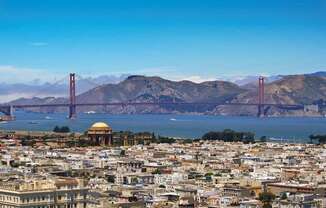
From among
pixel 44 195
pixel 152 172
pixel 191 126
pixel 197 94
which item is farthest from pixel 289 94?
pixel 44 195

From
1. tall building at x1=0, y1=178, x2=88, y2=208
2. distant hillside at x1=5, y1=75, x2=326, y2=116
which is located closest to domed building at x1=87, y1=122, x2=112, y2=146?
tall building at x1=0, y1=178, x2=88, y2=208

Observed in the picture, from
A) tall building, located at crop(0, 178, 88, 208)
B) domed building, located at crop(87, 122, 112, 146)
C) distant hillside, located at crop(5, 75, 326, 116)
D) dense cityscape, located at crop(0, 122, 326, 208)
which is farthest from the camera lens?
distant hillside, located at crop(5, 75, 326, 116)

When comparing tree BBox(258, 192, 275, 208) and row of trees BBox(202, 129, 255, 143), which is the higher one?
row of trees BBox(202, 129, 255, 143)

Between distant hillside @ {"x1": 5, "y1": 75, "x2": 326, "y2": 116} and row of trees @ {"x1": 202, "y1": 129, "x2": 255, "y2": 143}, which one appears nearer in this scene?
row of trees @ {"x1": 202, "y1": 129, "x2": 255, "y2": 143}

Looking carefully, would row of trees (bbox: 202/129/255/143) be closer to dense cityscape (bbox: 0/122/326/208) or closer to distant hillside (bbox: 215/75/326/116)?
dense cityscape (bbox: 0/122/326/208)

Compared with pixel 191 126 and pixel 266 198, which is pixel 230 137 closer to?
pixel 266 198

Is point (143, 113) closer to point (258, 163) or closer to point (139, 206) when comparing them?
point (258, 163)

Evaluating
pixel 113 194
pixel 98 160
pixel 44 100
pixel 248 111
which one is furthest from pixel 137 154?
pixel 44 100
